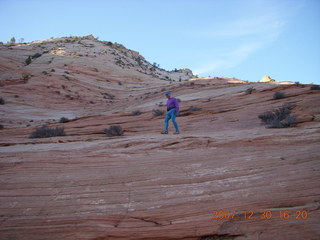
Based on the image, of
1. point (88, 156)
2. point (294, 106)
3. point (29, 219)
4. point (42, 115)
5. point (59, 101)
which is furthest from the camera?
point (59, 101)

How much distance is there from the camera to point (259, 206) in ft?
11.4

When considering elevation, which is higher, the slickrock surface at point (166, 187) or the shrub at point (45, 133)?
the shrub at point (45, 133)

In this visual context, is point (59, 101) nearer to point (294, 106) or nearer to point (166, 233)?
point (294, 106)

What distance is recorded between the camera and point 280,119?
8.02 meters

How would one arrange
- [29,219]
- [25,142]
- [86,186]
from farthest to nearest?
[25,142], [86,186], [29,219]

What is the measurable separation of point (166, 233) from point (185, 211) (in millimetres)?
465

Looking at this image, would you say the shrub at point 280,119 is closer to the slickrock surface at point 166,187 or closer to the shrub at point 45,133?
the slickrock surface at point 166,187

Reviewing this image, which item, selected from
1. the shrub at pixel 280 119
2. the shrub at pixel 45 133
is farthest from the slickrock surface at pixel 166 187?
the shrub at pixel 45 133

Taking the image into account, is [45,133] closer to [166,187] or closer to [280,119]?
[166,187]

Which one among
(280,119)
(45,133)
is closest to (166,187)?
(280,119)

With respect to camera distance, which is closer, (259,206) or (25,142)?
(259,206)

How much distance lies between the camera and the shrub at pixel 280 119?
7.10 metres

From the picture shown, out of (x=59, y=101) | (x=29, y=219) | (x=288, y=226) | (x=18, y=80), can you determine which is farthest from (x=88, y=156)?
(x=18, y=80)

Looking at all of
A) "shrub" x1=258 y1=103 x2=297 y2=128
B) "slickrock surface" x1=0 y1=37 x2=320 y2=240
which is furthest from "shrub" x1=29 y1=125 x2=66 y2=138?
"shrub" x1=258 y1=103 x2=297 y2=128
